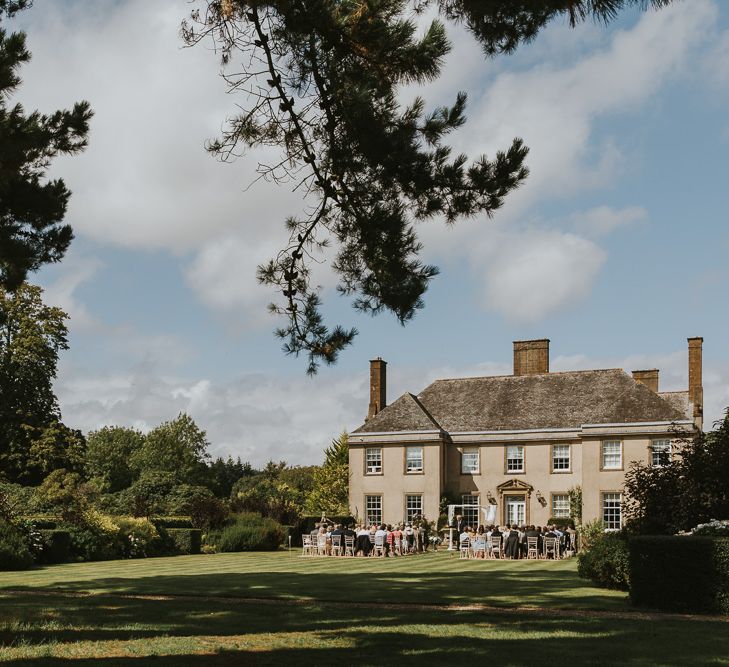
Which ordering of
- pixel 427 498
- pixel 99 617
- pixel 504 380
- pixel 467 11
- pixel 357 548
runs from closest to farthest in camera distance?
pixel 467 11 < pixel 99 617 < pixel 357 548 < pixel 427 498 < pixel 504 380

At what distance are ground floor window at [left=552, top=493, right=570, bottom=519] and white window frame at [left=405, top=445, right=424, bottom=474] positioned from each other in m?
6.16

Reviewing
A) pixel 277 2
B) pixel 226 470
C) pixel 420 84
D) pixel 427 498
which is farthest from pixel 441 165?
pixel 226 470

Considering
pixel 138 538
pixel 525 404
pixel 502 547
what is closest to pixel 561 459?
pixel 525 404

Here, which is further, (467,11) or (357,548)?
(357,548)

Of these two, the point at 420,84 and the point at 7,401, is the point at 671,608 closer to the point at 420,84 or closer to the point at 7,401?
the point at 420,84

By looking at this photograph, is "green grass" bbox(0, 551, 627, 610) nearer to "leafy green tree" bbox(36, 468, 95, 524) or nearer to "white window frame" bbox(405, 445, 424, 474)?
"leafy green tree" bbox(36, 468, 95, 524)

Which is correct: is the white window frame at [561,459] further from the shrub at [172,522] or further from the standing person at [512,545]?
the shrub at [172,522]

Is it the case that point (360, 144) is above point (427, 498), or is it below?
above

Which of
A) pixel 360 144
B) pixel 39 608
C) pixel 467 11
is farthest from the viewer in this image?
pixel 39 608

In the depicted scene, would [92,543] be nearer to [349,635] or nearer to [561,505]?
[349,635]

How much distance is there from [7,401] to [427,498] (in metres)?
20.5

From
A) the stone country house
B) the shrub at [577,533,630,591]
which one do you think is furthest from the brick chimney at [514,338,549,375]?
the shrub at [577,533,630,591]

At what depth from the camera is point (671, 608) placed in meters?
Result: 14.9

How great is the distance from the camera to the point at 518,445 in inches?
1702
